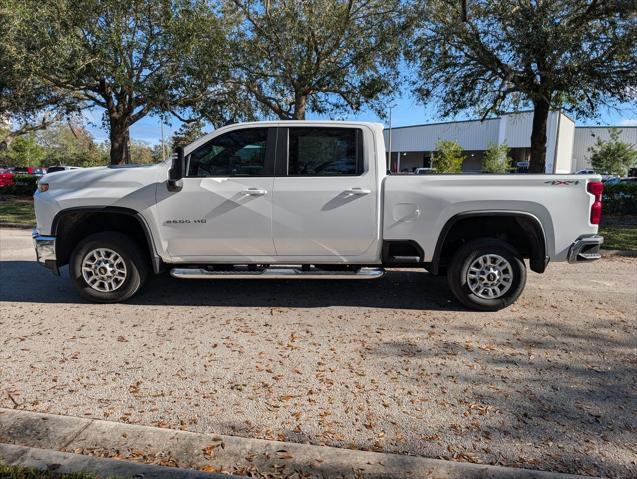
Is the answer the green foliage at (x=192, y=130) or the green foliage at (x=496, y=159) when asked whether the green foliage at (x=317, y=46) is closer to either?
the green foliage at (x=192, y=130)

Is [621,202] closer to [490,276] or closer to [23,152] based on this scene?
[490,276]

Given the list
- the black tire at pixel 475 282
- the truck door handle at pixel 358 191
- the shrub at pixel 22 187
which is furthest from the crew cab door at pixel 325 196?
the shrub at pixel 22 187

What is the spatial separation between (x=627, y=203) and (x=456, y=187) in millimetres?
12163

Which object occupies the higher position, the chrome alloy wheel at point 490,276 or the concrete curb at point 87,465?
the chrome alloy wheel at point 490,276

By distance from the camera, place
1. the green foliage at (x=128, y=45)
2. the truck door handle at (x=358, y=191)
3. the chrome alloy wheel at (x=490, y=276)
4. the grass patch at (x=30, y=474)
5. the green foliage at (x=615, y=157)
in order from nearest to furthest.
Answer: the grass patch at (x=30, y=474) → the truck door handle at (x=358, y=191) → the chrome alloy wheel at (x=490, y=276) → the green foliage at (x=128, y=45) → the green foliage at (x=615, y=157)

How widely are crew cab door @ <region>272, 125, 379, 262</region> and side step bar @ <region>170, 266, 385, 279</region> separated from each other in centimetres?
16

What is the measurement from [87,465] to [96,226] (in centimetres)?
379

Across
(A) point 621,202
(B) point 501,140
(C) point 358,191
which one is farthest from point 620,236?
(B) point 501,140

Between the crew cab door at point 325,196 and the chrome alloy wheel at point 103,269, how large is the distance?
1.82 m

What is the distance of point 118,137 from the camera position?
17281 millimetres

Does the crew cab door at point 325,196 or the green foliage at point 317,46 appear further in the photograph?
the green foliage at point 317,46

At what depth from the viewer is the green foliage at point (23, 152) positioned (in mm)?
51978

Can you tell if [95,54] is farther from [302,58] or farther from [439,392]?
[439,392]

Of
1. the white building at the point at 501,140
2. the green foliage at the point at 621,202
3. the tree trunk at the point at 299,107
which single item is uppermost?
the white building at the point at 501,140
